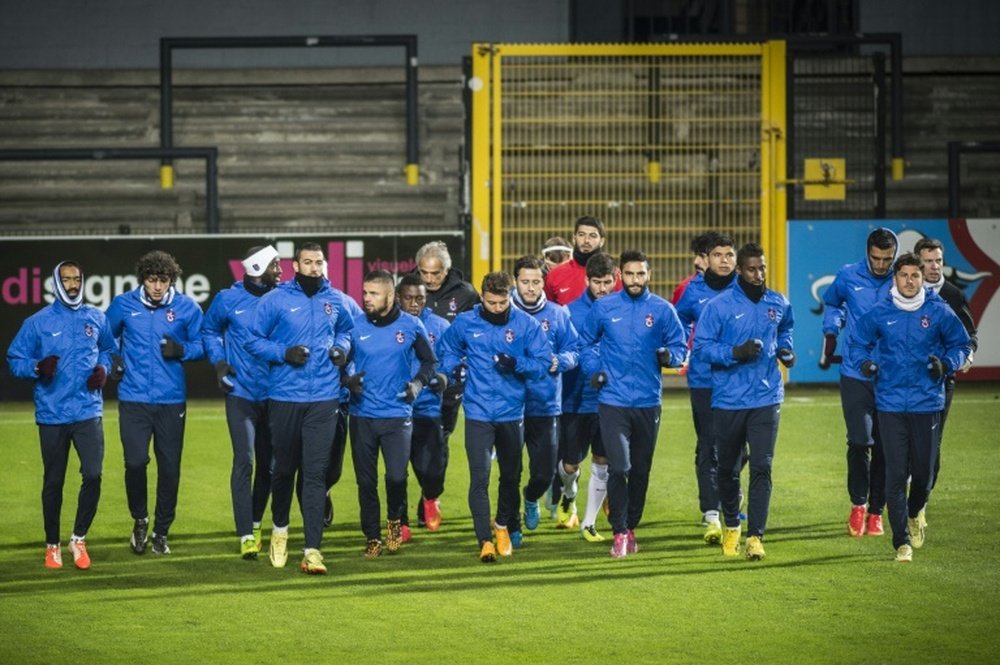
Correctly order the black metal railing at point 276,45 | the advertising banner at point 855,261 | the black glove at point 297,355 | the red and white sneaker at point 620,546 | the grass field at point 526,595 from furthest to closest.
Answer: the black metal railing at point 276,45 → the advertising banner at point 855,261 → the red and white sneaker at point 620,546 → the black glove at point 297,355 → the grass field at point 526,595

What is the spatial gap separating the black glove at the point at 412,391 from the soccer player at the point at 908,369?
2.80 metres

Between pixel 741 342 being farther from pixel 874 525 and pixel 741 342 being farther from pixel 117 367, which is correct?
pixel 117 367

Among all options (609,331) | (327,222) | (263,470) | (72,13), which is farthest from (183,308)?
(72,13)

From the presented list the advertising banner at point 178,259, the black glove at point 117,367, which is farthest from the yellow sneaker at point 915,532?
the advertising banner at point 178,259

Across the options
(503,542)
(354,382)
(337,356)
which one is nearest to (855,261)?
(503,542)

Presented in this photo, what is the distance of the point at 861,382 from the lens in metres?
11.1

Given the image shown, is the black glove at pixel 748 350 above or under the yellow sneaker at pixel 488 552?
above

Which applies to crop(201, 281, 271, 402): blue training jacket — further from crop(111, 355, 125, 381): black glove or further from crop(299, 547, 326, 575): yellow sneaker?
crop(299, 547, 326, 575): yellow sneaker

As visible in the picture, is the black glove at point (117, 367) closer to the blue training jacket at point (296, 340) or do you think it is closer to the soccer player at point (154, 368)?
the soccer player at point (154, 368)

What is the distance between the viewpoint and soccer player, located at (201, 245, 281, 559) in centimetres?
1045

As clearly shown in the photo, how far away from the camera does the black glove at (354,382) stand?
1029 centimetres

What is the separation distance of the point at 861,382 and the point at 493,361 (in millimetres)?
2625

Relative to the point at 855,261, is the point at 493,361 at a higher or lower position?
lower

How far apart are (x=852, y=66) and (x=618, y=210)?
16.0 feet
